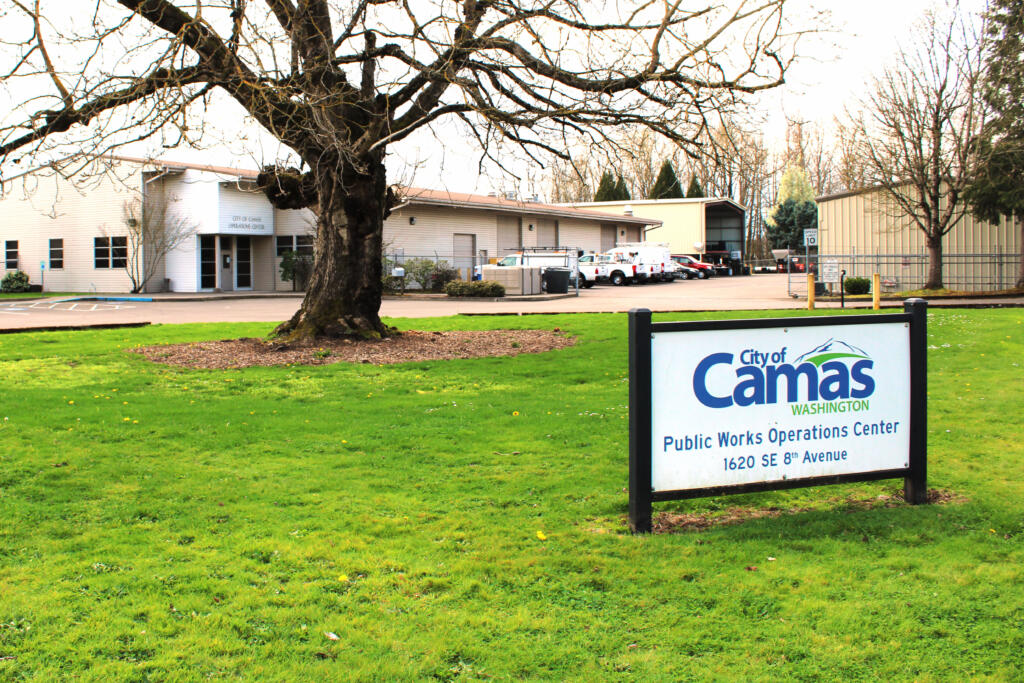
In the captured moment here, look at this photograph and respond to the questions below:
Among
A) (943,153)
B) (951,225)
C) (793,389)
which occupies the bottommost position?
(793,389)

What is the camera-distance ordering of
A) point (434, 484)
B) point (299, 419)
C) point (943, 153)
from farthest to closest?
1. point (943, 153)
2. point (299, 419)
3. point (434, 484)

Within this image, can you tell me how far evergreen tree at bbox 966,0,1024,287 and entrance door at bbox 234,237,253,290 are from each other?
28.9m

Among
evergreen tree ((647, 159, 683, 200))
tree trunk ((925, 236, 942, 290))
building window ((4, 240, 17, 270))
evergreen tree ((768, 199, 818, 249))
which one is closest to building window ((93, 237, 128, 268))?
building window ((4, 240, 17, 270))

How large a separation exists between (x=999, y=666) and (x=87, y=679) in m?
3.43

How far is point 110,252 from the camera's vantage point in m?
39.8

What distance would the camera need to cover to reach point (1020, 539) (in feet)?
16.8

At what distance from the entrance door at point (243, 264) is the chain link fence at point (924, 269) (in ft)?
75.8

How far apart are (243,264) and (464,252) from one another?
34.8ft

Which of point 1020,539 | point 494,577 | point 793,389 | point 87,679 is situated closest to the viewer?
point 87,679

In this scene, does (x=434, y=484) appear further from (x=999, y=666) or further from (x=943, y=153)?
(x=943, y=153)

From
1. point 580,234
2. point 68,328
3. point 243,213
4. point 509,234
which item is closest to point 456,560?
point 68,328

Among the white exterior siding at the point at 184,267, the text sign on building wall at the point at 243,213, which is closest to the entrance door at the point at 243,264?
the text sign on building wall at the point at 243,213

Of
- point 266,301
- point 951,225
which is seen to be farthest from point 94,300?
point 951,225

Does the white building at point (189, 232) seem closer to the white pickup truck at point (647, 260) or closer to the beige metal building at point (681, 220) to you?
the white pickup truck at point (647, 260)
